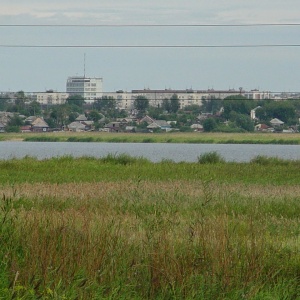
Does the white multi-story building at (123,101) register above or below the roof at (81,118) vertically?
above

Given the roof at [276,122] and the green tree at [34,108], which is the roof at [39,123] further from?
the roof at [276,122]

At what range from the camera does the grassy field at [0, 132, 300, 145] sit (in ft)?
316

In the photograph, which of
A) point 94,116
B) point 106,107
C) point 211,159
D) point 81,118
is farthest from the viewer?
point 106,107

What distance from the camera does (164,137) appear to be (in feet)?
343

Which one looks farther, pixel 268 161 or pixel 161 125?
pixel 161 125

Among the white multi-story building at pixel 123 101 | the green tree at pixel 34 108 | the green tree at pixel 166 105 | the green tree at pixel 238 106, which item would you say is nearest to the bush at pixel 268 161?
the green tree at pixel 238 106

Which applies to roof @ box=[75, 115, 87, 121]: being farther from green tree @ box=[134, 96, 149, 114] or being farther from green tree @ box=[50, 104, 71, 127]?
green tree @ box=[134, 96, 149, 114]

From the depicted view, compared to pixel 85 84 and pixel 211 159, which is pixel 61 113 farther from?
pixel 211 159

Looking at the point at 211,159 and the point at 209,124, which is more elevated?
the point at 211,159

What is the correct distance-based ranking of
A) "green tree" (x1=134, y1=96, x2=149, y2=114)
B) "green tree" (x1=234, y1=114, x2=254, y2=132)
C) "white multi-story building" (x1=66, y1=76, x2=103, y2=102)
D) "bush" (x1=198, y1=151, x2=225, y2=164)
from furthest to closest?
"white multi-story building" (x1=66, y1=76, x2=103, y2=102) → "green tree" (x1=134, y1=96, x2=149, y2=114) → "green tree" (x1=234, y1=114, x2=254, y2=132) → "bush" (x1=198, y1=151, x2=225, y2=164)

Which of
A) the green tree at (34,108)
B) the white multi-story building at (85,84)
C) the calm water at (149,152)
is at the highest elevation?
the white multi-story building at (85,84)

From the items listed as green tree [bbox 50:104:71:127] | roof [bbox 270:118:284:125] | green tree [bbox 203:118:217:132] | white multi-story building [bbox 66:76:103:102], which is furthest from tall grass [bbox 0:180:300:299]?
white multi-story building [bbox 66:76:103:102]

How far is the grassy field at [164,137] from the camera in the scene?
96438mm

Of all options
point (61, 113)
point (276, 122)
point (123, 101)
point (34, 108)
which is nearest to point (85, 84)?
point (123, 101)
